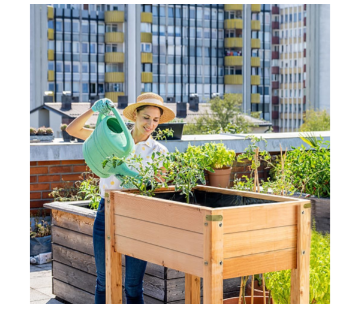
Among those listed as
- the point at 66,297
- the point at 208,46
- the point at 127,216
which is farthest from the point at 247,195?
the point at 208,46

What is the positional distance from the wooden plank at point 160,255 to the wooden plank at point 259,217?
176 mm

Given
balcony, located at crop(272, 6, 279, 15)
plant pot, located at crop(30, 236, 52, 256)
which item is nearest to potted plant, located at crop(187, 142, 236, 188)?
plant pot, located at crop(30, 236, 52, 256)

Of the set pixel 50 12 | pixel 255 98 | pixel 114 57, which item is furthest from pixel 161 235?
pixel 255 98

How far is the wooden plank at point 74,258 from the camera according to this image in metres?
3.74

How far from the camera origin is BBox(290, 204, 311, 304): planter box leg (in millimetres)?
2445

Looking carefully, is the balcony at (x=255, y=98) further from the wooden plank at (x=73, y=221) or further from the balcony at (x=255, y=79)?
the wooden plank at (x=73, y=221)

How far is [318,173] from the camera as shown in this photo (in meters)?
4.57

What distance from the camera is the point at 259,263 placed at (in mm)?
2359

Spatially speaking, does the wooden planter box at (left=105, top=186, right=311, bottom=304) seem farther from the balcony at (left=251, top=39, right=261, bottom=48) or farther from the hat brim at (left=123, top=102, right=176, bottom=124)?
the balcony at (left=251, top=39, right=261, bottom=48)

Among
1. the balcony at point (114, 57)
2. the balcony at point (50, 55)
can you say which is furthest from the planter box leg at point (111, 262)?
the balcony at point (114, 57)

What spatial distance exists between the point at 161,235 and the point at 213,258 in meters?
0.30

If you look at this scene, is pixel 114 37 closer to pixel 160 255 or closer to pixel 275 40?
pixel 275 40

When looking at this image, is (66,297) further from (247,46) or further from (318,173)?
(247,46)
